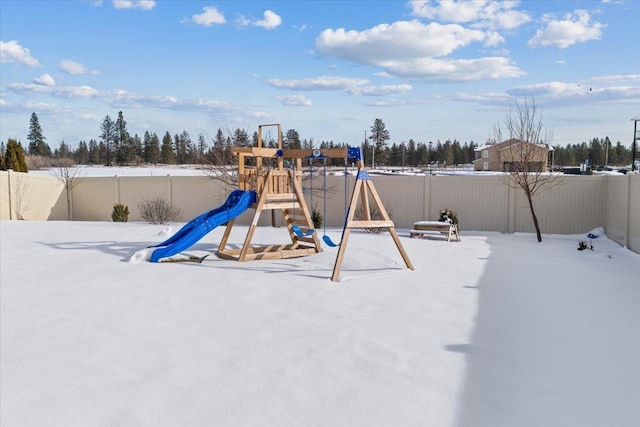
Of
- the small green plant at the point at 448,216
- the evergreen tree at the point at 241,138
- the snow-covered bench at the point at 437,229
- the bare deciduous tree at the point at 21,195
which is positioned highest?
the evergreen tree at the point at 241,138

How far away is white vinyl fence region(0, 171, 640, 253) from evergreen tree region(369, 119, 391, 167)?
41.5 m

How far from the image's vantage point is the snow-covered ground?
10.4 ft

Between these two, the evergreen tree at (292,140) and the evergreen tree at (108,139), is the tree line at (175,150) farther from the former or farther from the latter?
the evergreen tree at (292,140)

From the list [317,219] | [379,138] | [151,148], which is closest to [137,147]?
[151,148]

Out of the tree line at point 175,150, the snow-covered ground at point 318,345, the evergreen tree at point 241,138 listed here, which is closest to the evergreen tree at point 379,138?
the tree line at point 175,150

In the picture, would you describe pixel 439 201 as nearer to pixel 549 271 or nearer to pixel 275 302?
pixel 549 271

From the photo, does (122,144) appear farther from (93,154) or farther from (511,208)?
(511,208)

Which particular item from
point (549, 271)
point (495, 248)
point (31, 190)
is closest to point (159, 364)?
point (549, 271)

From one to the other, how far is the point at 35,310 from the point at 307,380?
3479 millimetres

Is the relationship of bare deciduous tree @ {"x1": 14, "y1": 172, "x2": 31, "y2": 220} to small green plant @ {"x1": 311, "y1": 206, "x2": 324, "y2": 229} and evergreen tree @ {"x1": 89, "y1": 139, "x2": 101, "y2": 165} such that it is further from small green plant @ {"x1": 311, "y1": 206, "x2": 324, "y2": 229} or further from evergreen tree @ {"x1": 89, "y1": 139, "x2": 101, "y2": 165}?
evergreen tree @ {"x1": 89, "y1": 139, "x2": 101, "y2": 165}

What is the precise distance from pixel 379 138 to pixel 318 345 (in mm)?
54113

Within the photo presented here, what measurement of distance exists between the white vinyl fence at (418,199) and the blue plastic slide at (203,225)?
169 cm

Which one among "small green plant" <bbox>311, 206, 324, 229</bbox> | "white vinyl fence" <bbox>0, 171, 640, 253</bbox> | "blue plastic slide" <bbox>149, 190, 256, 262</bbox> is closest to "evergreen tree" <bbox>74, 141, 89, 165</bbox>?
"white vinyl fence" <bbox>0, 171, 640, 253</bbox>

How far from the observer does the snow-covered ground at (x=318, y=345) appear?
3.17m
